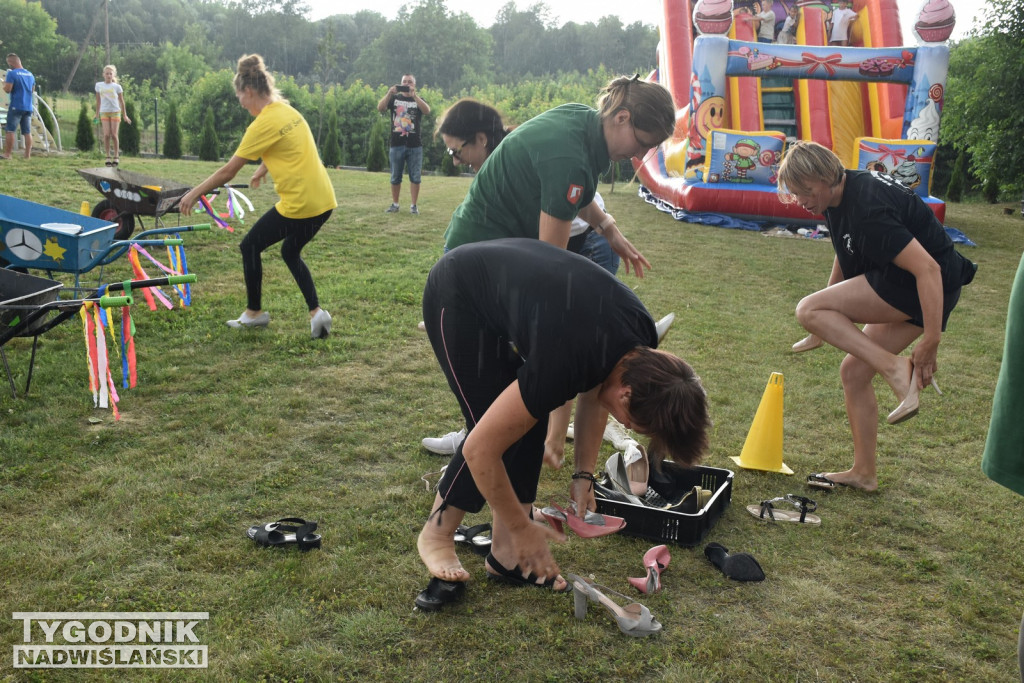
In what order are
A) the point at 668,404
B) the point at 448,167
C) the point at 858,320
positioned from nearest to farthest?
the point at 668,404
the point at 858,320
the point at 448,167

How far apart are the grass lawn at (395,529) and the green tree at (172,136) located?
15743 mm

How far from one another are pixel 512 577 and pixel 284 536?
0.95 meters

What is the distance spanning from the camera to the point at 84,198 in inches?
403

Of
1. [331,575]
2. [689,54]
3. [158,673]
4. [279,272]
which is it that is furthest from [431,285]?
[689,54]

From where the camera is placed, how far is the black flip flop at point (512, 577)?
2936 mm

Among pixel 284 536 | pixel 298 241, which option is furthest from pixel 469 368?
pixel 298 241

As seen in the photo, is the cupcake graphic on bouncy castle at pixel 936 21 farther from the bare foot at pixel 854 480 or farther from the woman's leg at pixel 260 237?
the woman's leg at pixel 260 237

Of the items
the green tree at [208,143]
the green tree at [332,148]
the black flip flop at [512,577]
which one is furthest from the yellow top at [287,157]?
the green tree at [332,148]

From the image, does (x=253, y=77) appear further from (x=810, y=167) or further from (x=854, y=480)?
(x=854, y=480)

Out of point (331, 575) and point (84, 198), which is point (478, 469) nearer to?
point (331, 575)

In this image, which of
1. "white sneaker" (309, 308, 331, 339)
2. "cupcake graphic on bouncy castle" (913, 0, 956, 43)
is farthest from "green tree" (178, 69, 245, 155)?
"white sneaker" (309, 308, 331, 339)

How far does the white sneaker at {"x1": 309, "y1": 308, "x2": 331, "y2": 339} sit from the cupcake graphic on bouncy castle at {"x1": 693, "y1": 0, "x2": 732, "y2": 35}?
9.91 m

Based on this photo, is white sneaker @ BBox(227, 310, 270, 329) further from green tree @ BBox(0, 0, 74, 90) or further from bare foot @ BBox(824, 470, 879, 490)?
green tree @ BBox(0, 0, 74, 90)

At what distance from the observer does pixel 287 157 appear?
5.61m
